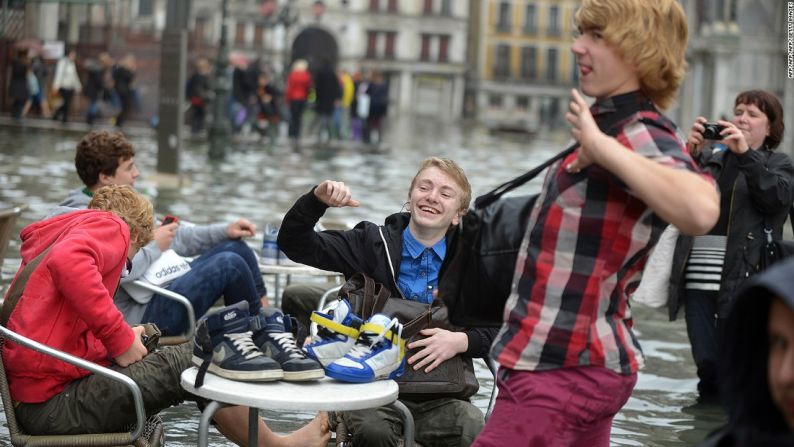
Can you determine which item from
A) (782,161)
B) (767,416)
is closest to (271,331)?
(767,416)

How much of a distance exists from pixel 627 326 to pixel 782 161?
3530 millimetres

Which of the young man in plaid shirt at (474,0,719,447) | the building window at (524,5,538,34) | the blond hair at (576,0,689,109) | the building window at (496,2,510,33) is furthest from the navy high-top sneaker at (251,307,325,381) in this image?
the building window at (524,5,538,34)

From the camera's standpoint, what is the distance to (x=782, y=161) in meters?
6.78

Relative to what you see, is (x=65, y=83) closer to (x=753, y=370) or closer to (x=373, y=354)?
(x=373, y=354)

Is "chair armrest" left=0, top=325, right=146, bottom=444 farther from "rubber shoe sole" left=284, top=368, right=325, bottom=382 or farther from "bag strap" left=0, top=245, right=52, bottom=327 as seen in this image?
"rubber shoe sole" left=284, top=368, right=325, bottom=382

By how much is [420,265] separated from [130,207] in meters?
1.00

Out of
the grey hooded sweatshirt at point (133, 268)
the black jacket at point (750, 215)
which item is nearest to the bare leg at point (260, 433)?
the grey hooded sweatshirt at point (133, 268)

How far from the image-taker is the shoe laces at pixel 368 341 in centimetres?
417

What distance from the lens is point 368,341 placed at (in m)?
4.23

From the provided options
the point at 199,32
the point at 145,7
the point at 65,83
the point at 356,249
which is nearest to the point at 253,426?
the point at 356,249

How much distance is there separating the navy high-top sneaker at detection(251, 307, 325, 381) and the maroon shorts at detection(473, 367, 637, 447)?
0.75 metres

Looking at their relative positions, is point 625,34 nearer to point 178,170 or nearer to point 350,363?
point 350,363

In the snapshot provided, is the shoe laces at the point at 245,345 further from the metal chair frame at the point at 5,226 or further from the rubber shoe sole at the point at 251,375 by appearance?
the metal chair frame at the point at 5,226

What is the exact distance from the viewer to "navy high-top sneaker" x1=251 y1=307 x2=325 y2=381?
13.1 ft
